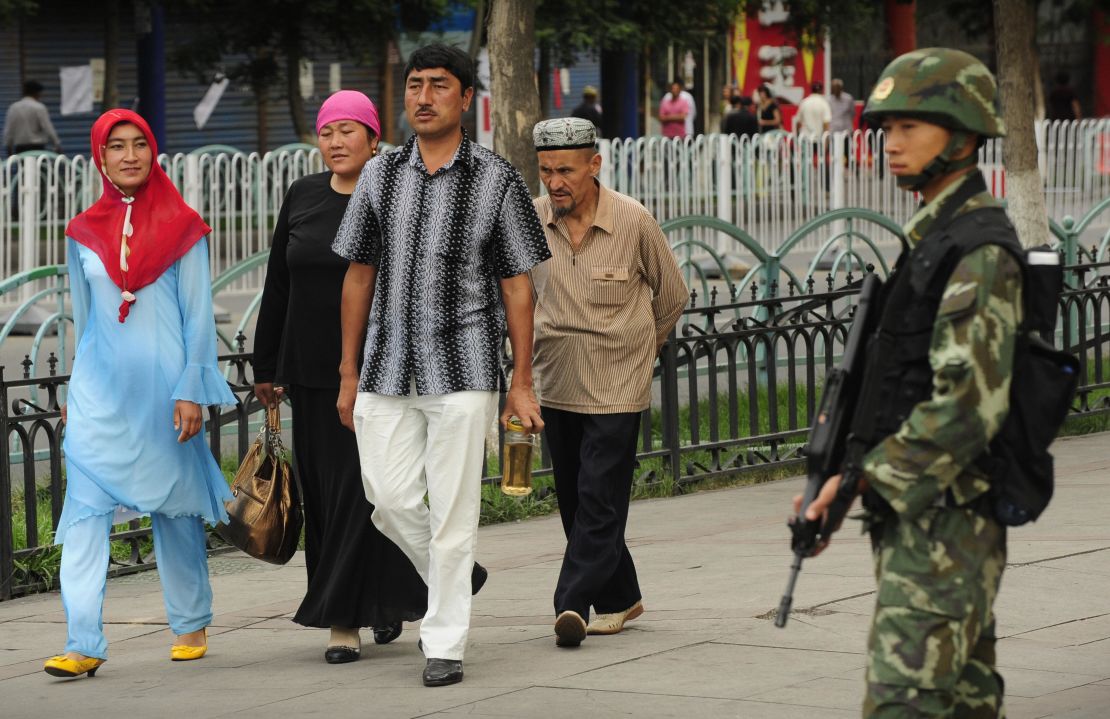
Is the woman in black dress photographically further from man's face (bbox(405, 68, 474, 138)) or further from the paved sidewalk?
man's face (bbox(405, 68, 474, 138))

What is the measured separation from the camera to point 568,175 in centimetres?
622

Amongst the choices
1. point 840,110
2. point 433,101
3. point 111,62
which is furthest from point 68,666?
point 840,110

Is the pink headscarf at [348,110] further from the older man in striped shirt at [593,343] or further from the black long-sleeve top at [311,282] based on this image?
the older man in striped shirt at [593,343]

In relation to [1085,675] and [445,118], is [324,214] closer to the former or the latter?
[445,118]

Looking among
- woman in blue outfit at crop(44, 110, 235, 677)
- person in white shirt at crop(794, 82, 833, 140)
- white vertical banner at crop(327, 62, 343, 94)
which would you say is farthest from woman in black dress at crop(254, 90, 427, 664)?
white vertical banner at crop(327, 62, 343, 94)

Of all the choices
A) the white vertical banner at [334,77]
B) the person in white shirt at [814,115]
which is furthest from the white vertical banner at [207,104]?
the person in white shirt at [814,115]

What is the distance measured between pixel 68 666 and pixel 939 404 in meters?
3.14

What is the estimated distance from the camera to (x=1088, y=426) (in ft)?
36.7

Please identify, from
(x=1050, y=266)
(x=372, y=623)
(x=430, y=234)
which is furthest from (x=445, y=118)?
(x=1050, y=266)

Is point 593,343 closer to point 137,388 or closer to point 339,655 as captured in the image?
point 339,655

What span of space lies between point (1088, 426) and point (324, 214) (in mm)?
6328

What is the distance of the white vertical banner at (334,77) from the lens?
33.2 m

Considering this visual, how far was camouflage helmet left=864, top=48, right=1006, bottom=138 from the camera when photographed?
13.1 feet

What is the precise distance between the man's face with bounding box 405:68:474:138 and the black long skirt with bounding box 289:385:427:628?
93 centimetres
